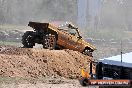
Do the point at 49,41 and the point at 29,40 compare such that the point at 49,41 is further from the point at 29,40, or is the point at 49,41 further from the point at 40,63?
the point at 40,63

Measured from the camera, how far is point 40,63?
20.8 metres

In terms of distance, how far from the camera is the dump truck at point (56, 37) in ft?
81.6

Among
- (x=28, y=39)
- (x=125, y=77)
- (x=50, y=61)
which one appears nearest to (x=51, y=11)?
(x=28, y=39)

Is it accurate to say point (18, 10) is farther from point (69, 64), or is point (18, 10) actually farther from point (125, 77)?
point (125, 77)

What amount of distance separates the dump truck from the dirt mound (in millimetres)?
1906

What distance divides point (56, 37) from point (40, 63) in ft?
15.0

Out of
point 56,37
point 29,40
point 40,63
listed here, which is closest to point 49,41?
point 56,37

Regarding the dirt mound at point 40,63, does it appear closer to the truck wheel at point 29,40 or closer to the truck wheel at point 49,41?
the truck wheel at point 49,41

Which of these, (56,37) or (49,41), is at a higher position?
(56,37)

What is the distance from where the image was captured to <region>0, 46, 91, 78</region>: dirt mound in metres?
19.5

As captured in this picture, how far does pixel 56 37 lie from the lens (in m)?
25.1

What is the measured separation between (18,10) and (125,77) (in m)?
Result: 78.1

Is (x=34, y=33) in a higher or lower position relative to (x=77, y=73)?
higher

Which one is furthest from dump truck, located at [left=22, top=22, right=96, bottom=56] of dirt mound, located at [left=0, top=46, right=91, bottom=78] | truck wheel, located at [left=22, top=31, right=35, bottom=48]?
dirt mound, located at [left=0, top=46, right=91, bottom=78]
